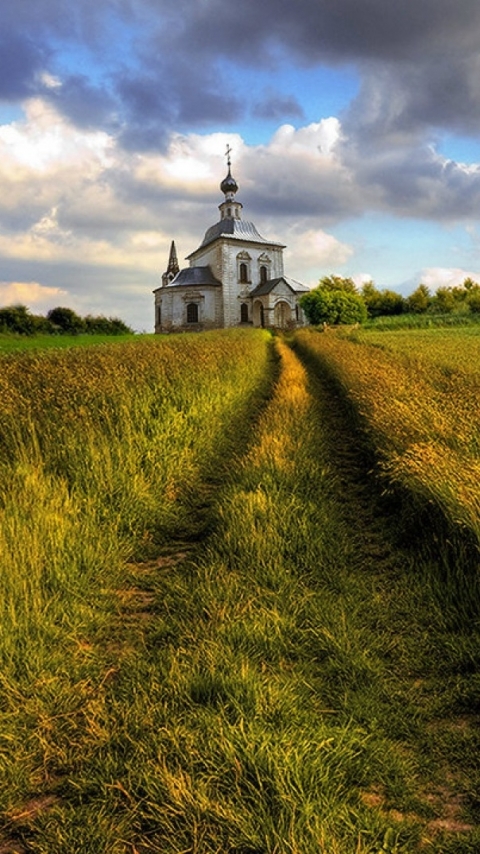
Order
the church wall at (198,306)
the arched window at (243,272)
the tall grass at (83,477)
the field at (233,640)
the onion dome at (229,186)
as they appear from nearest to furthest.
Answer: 1. the field at (233,640)
2. the tall grass at (83,477)
3. the church wall at (198,306)
4. the arched window at (243,272)
5. the onion dome at (229,186)

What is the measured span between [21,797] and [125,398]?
5090 mm

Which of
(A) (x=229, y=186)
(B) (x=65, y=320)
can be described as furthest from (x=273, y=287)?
(B) (x=65, y=320)

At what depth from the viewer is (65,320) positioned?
3180 cm

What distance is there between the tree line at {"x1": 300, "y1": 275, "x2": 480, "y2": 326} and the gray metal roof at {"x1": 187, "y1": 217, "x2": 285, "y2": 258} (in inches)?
460

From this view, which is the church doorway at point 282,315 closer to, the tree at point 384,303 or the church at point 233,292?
the church at point 233,292

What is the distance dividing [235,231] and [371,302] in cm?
2608

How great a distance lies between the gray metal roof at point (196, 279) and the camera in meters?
69.6

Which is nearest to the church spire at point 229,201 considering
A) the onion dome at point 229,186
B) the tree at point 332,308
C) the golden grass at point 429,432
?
the onion dome at point 229,186

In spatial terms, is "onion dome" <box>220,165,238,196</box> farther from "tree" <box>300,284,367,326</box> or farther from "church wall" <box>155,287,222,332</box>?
"tree" <box>300,284,367,326</box>

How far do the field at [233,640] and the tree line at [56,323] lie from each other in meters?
21.5

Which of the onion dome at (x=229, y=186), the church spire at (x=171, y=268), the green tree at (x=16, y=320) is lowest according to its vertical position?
the green tree at (x=16, y=320)

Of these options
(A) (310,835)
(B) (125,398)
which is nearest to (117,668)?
(A) (310,835)

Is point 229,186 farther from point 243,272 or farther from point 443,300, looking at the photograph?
point 443,300

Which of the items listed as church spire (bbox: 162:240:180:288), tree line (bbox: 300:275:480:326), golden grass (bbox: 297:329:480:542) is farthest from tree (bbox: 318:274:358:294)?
golden grass (bbox: 297:329:480:542)
